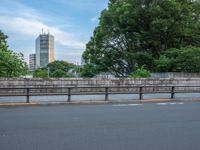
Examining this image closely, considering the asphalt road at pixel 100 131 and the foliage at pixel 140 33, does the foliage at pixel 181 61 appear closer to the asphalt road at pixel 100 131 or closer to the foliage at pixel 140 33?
the foliage at pixel 140 33

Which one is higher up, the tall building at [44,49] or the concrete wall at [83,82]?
the tall building at [44,49]

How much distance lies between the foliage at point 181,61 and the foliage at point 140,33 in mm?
997

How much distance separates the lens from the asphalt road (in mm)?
6570

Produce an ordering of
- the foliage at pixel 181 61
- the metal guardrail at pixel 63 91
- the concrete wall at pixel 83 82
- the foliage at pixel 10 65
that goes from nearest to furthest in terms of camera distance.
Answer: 1. the metal guardrail at pixel 63 91
2. the concrete wall at pixel 83 82
3. the foliage at pixel 10 65
4. the foliage at pixel 181 61

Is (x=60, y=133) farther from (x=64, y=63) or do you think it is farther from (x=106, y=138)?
(x=64, y=63)

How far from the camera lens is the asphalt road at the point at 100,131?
259 inches

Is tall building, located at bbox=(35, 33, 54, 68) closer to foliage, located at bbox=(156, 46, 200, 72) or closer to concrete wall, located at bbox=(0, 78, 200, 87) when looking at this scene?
foliage, located at bbox=(156, 46, 200, 72)

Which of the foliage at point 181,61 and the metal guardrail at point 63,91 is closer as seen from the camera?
the metal guardrail at point 63,91

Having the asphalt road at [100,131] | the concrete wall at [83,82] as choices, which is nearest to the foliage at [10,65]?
the concrete wall at [83,82]

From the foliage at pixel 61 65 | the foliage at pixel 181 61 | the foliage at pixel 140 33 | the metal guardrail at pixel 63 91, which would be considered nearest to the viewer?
the metal guardrail at pixel 63 91

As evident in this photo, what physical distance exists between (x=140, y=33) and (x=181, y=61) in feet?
25.7

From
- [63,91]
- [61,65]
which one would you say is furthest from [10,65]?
[61,65]

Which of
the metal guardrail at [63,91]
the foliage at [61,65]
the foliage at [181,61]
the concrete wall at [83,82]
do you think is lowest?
the metal guardrail at [63,91]

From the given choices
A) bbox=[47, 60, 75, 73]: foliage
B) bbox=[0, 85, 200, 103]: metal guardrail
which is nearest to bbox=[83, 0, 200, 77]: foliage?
bbox=[0, 85, 200, 103]: metal guardrail
